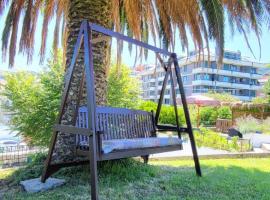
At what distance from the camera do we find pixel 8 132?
12328mm

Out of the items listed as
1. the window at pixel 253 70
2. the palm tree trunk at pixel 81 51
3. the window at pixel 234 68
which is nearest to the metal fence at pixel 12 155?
the palm tree trunk at pixel 81 51

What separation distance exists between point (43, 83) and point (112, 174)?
8.55 m

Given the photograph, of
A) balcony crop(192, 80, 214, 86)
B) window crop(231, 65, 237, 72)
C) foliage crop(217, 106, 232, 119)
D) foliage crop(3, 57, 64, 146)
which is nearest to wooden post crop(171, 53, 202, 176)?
foliage crop(3, 57, 64, 146)

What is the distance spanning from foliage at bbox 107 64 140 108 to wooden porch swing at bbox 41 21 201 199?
8074mm

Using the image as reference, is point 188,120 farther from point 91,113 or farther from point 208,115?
point 208,115

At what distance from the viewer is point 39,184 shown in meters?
3.94

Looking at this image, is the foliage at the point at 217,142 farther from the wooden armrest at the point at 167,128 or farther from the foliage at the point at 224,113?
the foliage at the point at 224,113

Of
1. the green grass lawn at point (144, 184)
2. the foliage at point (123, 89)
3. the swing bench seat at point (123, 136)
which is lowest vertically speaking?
the green grass lawn at point (144, 184)

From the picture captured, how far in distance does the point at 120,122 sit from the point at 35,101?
7.77 metres

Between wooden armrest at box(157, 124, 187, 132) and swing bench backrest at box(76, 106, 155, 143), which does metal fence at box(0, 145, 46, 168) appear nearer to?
swing bench backrest at box(76, 106, 155, 143)

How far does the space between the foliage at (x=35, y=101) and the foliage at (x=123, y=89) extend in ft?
8.71

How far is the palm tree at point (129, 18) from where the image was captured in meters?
5.02

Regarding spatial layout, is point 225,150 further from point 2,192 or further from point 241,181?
point 2,192

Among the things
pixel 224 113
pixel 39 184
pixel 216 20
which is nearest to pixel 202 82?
pixel 224 113
